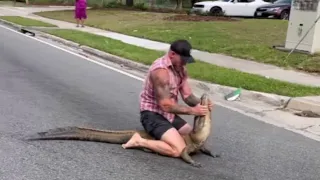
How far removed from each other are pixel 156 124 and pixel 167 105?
290 millimetres

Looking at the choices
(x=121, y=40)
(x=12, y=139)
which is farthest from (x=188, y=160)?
(x=121, y=40)

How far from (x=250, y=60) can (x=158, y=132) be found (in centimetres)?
815

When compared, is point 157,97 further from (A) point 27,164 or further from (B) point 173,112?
(A) point 27,164

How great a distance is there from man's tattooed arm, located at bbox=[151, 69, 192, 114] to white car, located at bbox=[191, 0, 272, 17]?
82.8ft

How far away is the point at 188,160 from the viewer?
5.22 m

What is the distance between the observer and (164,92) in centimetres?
525

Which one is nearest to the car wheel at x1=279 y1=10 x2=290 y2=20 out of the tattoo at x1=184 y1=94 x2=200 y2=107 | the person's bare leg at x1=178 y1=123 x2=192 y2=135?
the tattoo at x1=184 y1=94 x2=200 y2=107

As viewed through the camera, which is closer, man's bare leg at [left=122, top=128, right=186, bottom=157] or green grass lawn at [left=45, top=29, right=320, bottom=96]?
man's bare leg at [left=122, top=128, right=186, bottom=157]

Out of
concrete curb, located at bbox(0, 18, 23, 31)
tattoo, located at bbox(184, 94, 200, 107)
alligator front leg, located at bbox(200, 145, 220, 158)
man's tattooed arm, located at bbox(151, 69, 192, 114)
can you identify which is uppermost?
man's tattooed arm, located at bbox(151, 69, 192, 114)

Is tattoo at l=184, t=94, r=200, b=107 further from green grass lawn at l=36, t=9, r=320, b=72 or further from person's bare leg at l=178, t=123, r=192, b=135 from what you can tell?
green grass lawn at l=36, t=9, r=320, b=72

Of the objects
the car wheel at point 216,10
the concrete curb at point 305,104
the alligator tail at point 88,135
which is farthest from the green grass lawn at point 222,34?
the alligator tail at point 88,135

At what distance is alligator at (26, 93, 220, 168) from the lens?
5410 millimetres

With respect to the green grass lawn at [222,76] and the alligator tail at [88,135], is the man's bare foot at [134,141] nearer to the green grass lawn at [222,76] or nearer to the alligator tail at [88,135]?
the alligator tail at [88,135]

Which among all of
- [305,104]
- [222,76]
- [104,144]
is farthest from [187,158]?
[222,76]
